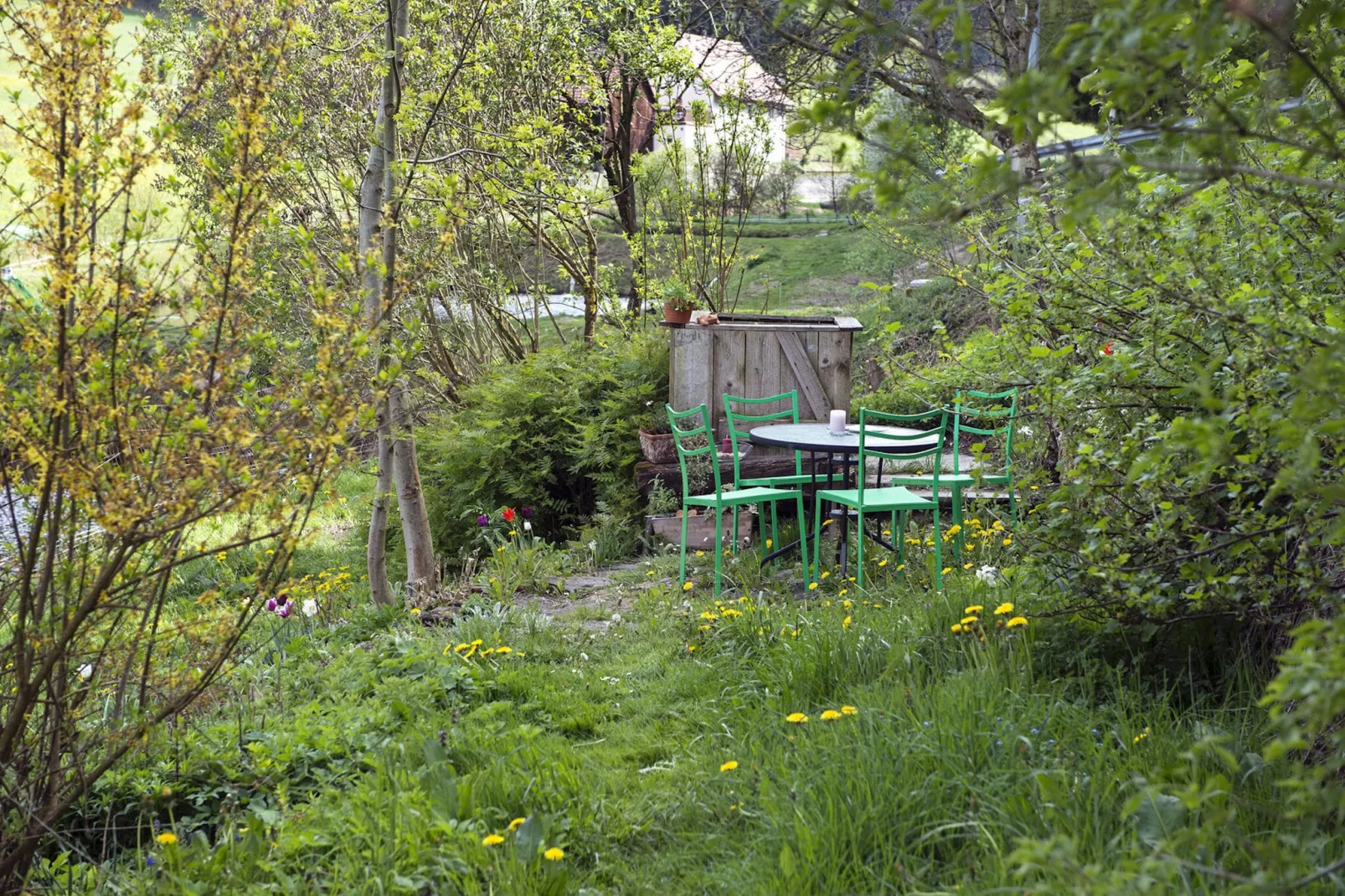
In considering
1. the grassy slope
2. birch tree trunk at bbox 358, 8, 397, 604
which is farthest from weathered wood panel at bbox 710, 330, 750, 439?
the grassy slope

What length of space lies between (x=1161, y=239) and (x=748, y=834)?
75.6 inches

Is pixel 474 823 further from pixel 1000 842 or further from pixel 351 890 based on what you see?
pixel 1000 842

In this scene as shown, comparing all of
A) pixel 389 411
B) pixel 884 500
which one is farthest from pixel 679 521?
pixel 389 411

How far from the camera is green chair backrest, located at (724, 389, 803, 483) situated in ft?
20.1

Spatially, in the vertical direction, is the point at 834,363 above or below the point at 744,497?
above

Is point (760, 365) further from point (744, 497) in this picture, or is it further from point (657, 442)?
point (744, 497)

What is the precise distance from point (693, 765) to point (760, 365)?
5.18m

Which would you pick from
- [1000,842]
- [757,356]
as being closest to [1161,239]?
[1000,842]

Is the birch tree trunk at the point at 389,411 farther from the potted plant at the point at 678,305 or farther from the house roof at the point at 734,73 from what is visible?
the house roof at the point at 734,73

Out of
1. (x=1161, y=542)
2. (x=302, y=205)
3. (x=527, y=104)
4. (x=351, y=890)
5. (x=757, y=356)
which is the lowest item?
(x=351, y=890)

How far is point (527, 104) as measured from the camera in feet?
32.9

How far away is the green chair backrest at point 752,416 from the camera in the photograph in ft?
20.1

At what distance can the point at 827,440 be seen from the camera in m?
5.98

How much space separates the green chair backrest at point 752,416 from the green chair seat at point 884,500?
0.65 meters
